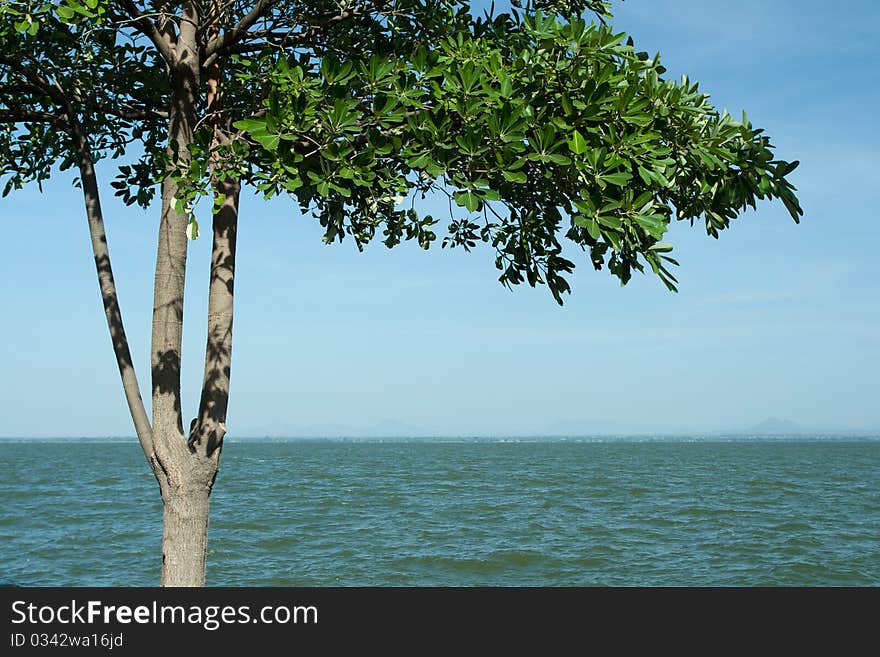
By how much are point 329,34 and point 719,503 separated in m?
41.9

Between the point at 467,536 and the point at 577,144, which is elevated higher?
the point at 577,144

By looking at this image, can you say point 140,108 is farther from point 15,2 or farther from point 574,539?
point 574,539

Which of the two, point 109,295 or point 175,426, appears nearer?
point 175,426

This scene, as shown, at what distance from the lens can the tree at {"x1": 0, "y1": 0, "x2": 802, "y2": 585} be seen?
20.4 feet

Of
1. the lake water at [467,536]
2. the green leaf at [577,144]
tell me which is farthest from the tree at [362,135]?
the lake water at [467,536]

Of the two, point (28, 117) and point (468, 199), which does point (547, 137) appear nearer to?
point (468, 199)

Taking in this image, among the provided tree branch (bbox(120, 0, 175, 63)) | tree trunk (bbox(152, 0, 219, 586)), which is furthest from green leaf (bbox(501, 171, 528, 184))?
tree branch (bbox(120, 0, 175, 63))

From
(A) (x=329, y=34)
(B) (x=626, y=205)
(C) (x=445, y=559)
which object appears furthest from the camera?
(C) (x=445, y=559)

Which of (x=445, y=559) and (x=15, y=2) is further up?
(x=15, y=2)

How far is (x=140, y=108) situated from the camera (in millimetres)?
9500

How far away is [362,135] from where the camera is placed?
6.92 metres

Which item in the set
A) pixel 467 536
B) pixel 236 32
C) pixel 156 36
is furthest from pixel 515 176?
pixel 467 536
